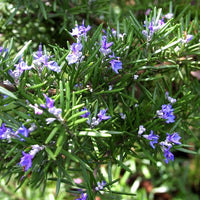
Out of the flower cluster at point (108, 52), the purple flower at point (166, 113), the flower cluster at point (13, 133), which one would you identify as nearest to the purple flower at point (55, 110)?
the flower cluster at point (13, 133)

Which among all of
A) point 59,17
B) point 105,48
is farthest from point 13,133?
point 59,17

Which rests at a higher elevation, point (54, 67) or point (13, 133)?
point (54, 67)

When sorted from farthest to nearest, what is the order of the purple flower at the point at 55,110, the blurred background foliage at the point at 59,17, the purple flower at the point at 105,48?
the blurred background foliage at the point at 59,17, the purple flower at the point at 105,48, the purple flower at the point at 55,110

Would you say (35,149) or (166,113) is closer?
(35,149)

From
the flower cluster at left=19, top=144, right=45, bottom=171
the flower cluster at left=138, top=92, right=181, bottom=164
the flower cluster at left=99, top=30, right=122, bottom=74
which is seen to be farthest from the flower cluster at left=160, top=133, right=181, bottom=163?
the flower cluster at left=19, top=144, right=45, bottom=171

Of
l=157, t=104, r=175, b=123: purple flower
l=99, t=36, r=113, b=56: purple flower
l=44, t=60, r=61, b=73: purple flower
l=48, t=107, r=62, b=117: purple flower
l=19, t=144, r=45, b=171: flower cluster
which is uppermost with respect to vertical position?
l=99, t=36, r=113, b=56: purple flower

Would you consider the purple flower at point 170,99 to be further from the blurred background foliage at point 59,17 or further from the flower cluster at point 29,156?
the flower cluster at point 29,156

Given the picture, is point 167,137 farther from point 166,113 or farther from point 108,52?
point 108,52

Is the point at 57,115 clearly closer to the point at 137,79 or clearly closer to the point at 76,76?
the point at 76,76

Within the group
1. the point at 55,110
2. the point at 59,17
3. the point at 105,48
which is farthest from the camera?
the point at 59,17

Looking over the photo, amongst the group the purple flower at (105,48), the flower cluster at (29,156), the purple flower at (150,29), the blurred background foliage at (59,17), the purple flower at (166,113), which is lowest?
the flower cluster at (29,156)

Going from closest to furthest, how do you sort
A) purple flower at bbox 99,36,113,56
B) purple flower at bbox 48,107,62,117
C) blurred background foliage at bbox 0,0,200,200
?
1. purple flower at bbox 48,107,62,117
2. purple flower at bbox 99,36,113,56
3. blurred background foliage at bbox 0,0,200,200

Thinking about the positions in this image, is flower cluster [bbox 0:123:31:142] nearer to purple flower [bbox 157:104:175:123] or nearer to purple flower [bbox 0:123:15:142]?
purple flower [bbox 0:123:15:142]
